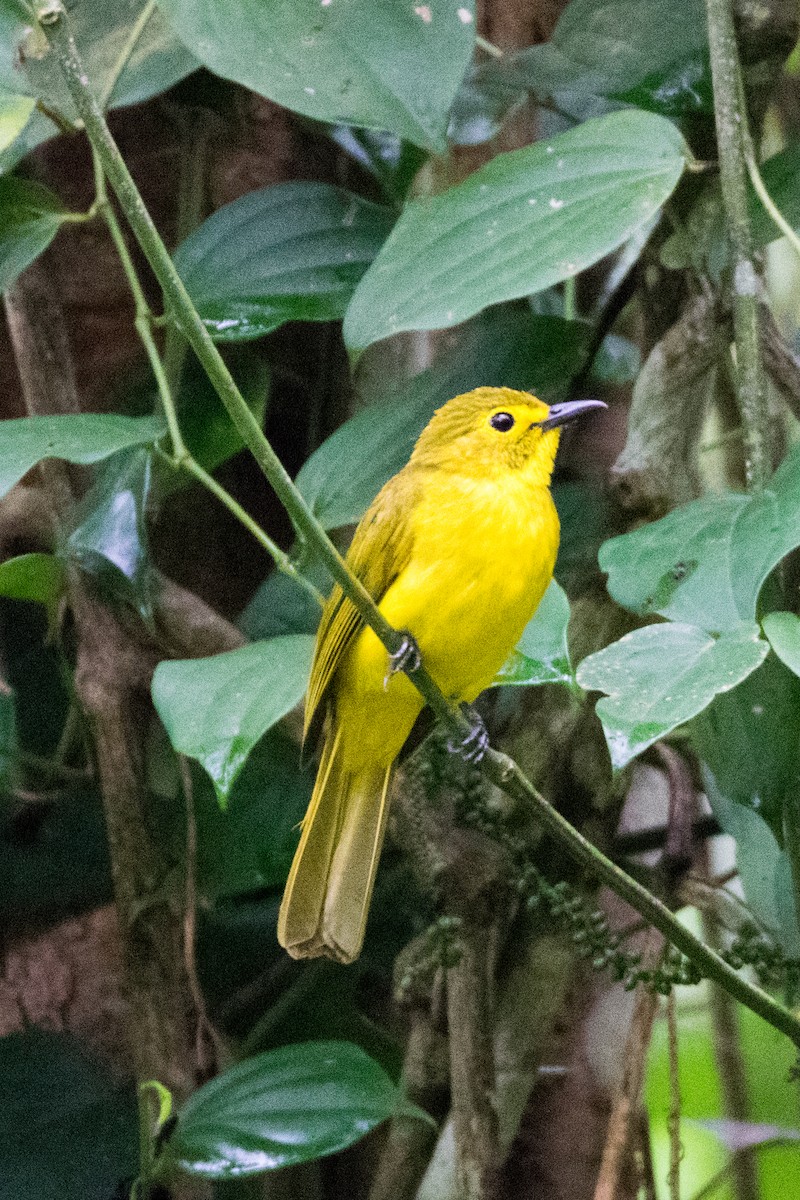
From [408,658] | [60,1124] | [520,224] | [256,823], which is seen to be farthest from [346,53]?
[60,1124]

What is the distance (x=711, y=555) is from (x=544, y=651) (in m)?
0.22

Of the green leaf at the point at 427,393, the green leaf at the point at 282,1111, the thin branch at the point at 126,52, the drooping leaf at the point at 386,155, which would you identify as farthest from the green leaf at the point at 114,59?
the green leaf at the point at 282,1111

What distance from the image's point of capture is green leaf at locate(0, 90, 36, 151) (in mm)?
1506

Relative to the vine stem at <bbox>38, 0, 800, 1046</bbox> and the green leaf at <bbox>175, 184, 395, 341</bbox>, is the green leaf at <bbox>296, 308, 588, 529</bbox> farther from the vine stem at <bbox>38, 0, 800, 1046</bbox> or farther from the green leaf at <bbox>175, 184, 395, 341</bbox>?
the vine stem at <bbox>38, 0, 800, 1046</bbox>

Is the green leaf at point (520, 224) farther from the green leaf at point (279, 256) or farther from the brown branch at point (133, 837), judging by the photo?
the brown branch at point (133, 837)

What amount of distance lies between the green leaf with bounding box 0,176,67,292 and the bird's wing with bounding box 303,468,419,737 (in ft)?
2.13

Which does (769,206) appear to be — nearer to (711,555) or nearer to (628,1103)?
(711,555)

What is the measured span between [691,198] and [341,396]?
717 millimetres

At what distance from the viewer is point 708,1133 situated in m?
2.32

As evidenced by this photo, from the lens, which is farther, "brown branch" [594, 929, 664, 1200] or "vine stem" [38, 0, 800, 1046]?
"brown branch" [594, 929, 664, 1200]

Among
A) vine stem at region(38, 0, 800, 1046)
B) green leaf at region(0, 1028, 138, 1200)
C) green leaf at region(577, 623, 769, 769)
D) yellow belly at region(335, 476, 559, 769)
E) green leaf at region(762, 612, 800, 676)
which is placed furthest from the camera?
green leaf at region(0, 1028, 138, 1200)

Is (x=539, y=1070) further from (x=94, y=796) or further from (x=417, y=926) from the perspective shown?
(x=94, y=796)

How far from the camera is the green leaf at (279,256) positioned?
1824 mm

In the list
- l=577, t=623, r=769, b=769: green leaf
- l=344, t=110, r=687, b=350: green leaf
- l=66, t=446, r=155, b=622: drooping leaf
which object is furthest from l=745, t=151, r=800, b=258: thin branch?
l=66, t=446, r=155, b=622: drooping leaf
